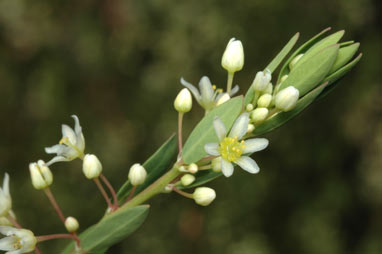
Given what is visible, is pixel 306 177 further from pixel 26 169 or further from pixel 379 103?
pixel 26 169

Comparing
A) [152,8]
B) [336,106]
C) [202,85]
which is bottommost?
[336,106]

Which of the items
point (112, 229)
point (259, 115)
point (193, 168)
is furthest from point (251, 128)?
point (112, 229)

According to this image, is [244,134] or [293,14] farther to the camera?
[293,14]

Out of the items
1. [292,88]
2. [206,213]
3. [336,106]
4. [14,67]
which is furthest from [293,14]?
[292,88]

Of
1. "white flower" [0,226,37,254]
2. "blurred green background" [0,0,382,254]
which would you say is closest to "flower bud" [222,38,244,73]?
"white flower" [0,226,37,254]

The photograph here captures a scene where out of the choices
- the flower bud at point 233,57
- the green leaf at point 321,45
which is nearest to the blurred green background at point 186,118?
the flower bud at point 233,57

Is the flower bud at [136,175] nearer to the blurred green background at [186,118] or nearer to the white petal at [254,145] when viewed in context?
the white petal at [254,145]

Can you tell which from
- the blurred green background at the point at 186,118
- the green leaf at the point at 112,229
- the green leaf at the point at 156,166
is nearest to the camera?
the green leaf at the point at 112,229
